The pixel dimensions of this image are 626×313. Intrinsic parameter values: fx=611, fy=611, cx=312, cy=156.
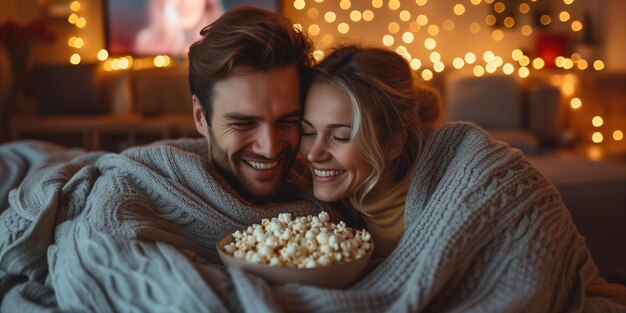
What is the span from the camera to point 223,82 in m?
1.61

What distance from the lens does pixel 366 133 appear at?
149 centimetres

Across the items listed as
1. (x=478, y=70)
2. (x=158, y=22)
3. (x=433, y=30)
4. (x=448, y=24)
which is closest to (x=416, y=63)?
(x=433, y=30)

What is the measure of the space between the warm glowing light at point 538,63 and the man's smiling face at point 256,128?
15.0ft

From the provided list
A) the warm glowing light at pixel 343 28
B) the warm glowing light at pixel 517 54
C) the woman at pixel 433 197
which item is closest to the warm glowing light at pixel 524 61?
the warm glowing light at pixel 517 54

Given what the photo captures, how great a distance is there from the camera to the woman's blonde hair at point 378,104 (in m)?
1.51

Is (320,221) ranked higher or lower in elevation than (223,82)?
lower

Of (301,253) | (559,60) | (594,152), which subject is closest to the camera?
(301,253)

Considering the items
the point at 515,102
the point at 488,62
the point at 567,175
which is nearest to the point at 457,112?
the point at 515,102

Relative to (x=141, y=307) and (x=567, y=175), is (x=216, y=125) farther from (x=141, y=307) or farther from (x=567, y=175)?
(x=567, y=175)

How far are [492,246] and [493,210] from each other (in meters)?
0.07

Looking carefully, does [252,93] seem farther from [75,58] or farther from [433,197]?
[75,58]

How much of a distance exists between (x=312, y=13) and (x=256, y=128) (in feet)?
14.1

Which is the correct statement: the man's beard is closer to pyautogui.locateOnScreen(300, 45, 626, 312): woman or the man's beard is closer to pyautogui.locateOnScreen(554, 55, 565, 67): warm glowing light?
pyautogui.locateOnScreen(300, 45, 626, 312): woman

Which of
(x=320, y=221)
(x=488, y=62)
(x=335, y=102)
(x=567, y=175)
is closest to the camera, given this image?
(x=320, y=221)
